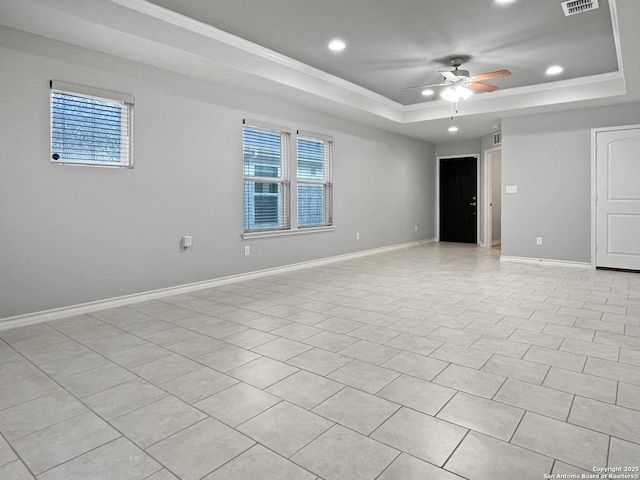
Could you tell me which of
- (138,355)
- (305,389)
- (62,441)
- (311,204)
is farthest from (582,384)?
(311,204)

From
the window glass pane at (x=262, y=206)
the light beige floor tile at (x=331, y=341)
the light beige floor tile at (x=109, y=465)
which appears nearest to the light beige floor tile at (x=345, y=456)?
the light beige floor tile at (x=109, y=465)

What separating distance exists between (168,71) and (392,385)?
3921 mm

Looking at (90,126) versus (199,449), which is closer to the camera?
(199,449)

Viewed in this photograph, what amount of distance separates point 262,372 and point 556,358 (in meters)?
1.87

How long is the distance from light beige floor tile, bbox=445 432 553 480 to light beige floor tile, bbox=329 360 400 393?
2.04 feet

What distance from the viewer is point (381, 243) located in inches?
318

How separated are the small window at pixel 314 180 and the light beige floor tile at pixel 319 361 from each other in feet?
12.0

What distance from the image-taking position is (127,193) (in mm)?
4070

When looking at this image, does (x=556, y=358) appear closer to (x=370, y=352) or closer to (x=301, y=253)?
(x=370, y=352)

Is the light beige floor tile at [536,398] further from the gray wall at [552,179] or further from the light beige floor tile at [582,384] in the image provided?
the gray wall at [552,179]

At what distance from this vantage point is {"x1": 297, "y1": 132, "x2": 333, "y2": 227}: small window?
20.3ft

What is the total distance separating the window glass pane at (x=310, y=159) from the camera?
6.15 meters

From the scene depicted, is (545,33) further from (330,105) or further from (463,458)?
(463,458)

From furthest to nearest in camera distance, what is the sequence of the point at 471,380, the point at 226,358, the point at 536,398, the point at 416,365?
the point at 226,358 < the point at 416,365 < the point at 471,380 < the point at 536,398
